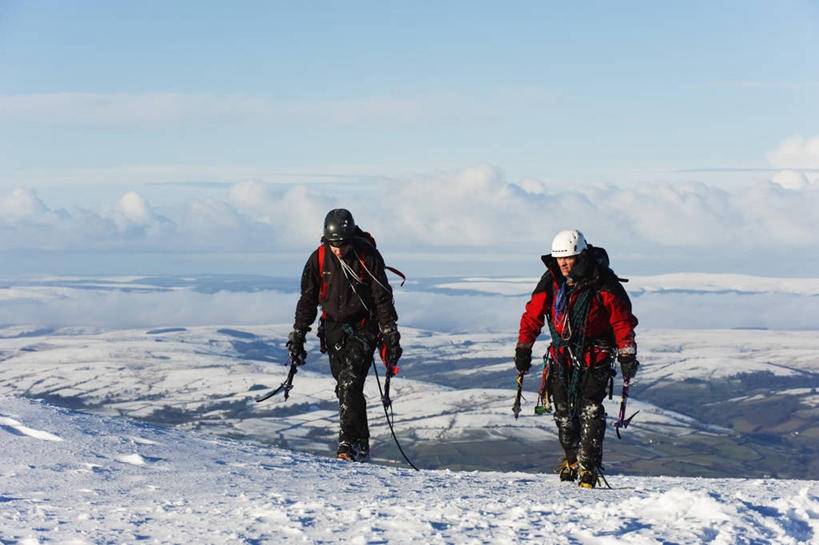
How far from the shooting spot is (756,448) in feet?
641

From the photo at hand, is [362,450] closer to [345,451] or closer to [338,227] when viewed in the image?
[345,451]

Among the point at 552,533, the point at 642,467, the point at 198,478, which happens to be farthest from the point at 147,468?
the point at 642,467

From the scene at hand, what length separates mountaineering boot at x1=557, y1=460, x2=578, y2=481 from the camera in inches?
417

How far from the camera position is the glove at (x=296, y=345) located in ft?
41.9

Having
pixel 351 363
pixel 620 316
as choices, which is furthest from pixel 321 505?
pixel 351 363

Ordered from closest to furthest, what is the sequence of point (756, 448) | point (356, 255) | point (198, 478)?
point (198, 478)
point (356, 255)
point (756, 448)

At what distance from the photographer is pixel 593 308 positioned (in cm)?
1025

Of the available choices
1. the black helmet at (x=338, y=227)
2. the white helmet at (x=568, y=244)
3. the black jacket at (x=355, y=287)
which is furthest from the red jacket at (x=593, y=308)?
the black helmet at (x=338, y=227)

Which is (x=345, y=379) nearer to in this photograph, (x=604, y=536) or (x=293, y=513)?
(x=293, y=513)

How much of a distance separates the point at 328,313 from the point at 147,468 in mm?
4080

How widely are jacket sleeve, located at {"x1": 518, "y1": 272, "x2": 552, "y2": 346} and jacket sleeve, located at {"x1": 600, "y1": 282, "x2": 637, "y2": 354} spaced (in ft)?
2.62

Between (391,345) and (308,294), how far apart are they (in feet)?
5.36

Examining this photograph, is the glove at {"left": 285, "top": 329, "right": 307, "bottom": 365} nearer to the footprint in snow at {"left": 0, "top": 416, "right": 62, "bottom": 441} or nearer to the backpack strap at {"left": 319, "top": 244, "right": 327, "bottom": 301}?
the backpack strap at {"left": 319, "top": 244, "right": 327, "bottom": 301}

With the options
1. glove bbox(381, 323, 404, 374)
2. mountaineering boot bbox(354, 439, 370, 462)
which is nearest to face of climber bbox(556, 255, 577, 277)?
glove bbox(381, 323, 404, 374)
